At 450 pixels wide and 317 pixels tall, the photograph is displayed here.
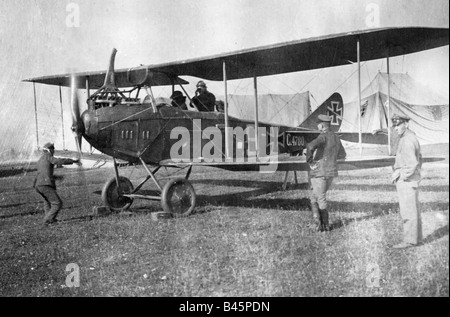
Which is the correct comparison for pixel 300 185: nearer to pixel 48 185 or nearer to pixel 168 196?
pixel 168 196

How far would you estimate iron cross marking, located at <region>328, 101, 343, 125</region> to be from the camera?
483 inches

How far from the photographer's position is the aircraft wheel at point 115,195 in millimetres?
8133

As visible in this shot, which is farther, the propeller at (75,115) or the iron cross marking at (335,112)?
the iron cross marking at (335,112)

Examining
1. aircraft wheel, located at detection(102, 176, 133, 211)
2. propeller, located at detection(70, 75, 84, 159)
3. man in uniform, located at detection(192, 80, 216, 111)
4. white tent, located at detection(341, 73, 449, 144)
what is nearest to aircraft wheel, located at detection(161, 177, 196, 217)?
aircraft wheel, located at detection(102, 176, 133, 211)

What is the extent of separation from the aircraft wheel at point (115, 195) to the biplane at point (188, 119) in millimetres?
21

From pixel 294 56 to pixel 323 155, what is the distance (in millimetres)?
2497

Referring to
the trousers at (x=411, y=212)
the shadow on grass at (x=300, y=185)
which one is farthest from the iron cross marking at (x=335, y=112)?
the trousers at (x=411, y=212)

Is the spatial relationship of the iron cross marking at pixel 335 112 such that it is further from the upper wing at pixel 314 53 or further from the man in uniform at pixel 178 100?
the man in uniform at pixel 178 100

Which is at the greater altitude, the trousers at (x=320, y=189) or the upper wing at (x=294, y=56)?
the upper wing at (x=294, y=56)

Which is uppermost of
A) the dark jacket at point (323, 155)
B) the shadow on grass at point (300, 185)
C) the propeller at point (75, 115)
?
the propeller at point (75, 115)

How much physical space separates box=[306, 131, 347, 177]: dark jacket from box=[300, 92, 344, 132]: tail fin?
251 inches

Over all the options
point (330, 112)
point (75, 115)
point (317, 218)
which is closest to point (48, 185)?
point (75, 115)

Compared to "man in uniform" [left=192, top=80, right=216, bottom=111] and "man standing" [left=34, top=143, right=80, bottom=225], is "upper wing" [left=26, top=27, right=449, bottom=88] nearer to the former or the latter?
"man in uniform" [left=192, top=80, right=216, bottom=111]
